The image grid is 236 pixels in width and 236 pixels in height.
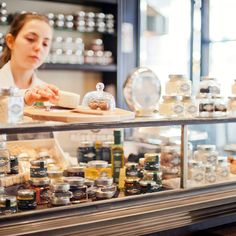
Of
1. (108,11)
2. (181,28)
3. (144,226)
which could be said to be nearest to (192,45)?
(181,28)

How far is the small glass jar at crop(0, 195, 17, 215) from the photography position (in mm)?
1465

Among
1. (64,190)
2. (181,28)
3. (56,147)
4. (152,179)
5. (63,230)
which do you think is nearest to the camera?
(63,230)

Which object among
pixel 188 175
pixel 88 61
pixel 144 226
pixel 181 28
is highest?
pixel 181 28

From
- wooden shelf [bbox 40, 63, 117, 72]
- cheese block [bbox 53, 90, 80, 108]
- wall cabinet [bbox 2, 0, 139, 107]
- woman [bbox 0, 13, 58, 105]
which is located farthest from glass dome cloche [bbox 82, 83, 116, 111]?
wall cabinet [bbox 2, 0, 139, 107]

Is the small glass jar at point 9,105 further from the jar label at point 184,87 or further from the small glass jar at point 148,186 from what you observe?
the jar label at point 184,87

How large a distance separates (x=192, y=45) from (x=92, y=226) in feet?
14.9

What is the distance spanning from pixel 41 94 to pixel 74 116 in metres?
0.21

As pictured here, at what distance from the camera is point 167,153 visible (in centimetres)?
201

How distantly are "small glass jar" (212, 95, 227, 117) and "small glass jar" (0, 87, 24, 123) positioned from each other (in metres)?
0.91

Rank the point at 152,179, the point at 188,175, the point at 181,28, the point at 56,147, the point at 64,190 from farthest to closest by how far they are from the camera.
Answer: the point at 181,28 < the point at 56,147 < the point at 188,175 < the point at 152,179 < the point at 64,190

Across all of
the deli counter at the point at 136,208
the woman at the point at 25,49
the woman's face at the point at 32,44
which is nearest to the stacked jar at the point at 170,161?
the deli counter at the point at 136,208

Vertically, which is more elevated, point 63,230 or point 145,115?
point 145,115

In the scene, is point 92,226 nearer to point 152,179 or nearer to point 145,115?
point 152,179

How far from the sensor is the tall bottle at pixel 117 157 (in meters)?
1.90
